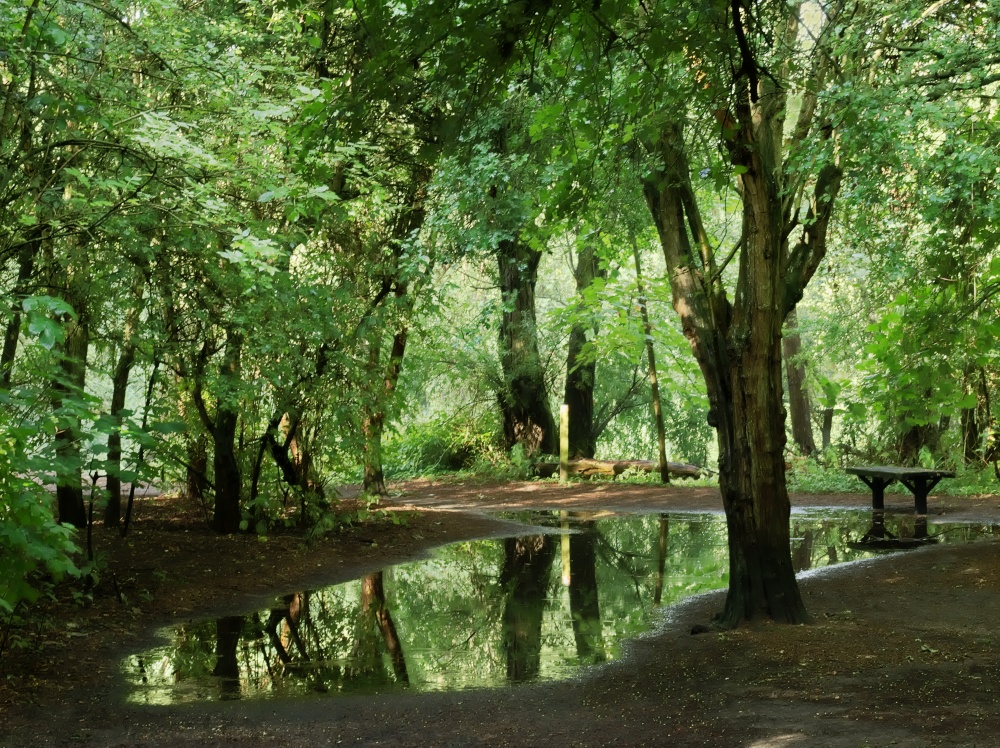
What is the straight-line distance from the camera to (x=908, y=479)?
1658cm

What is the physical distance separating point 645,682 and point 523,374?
61.2 ft

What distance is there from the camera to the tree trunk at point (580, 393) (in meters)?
25.6

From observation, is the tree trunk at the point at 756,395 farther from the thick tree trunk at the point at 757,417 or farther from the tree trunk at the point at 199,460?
the tree trunk at the point at 199,460

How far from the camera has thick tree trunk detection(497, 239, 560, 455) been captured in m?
24.4

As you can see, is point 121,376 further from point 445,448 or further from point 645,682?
point 445,448

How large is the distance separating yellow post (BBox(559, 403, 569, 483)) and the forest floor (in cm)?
1142

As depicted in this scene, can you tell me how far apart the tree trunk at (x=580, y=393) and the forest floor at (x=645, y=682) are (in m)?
14.1

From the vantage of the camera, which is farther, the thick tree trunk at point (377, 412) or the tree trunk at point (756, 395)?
the thick tree trunk at point (377, 412)

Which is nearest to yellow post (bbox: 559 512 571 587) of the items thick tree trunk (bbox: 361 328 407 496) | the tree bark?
thick tree trunk (bbox: 361 328 407 496)

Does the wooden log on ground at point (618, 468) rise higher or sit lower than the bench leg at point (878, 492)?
higher

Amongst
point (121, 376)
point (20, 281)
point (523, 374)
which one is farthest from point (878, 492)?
point (20, 281)

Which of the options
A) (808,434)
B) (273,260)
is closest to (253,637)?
(273,260)

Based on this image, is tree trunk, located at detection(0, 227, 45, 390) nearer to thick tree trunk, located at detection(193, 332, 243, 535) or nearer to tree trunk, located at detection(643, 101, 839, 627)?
thick tree trunk, located at detection(193, 332, 243, 535)

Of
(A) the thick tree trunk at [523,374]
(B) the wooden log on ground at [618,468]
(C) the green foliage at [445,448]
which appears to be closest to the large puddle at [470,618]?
(B) the wooden log on ground at [618,468]
